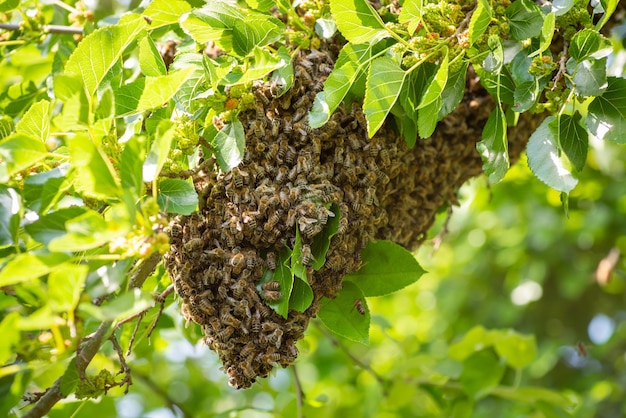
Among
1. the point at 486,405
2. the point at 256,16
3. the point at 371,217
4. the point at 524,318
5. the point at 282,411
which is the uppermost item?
the point at 256,16

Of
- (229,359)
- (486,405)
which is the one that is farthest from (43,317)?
(486,405)

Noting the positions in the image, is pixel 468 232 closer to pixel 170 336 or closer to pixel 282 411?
pixel 170 336

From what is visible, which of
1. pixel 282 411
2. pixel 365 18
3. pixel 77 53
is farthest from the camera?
pixel 282 411

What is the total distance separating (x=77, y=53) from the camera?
4.05ft

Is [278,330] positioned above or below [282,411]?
above

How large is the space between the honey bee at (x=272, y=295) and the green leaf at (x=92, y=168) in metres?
0.36

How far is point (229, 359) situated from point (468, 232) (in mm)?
3629

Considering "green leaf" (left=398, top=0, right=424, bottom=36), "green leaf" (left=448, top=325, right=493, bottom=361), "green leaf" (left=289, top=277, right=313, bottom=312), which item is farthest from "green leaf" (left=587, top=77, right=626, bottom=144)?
"green leaf" (left=448, top=325, right=493, bottom=361)

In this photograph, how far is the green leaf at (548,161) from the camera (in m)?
1.28

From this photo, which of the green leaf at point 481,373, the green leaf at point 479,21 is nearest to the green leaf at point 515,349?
the green leaf at point 481,373

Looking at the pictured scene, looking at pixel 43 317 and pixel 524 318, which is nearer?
pixel 43 317

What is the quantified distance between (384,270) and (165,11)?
0.70 m

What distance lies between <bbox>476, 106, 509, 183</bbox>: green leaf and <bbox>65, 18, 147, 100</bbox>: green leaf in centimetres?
68

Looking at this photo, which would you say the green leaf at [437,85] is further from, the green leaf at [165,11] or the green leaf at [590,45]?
the green leaf at [165,11]
